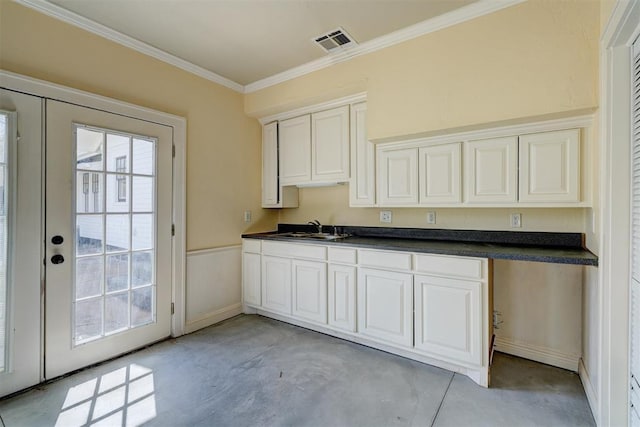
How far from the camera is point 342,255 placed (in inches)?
106

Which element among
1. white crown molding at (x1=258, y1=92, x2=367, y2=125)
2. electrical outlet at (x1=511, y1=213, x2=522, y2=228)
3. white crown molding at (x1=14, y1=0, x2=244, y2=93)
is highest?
white crown molding at (x1=14, y1=0, x2=244, y2=93)

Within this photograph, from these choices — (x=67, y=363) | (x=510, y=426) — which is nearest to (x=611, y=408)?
(x=510, y=426)

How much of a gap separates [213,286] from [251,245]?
59cm

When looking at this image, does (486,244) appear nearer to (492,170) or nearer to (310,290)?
(492,170)

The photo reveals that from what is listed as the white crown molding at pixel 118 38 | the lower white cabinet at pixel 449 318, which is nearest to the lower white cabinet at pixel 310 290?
the lower white cabinet at pixel 449 318

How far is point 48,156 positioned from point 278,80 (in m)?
2.10

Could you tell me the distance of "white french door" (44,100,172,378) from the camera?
2.13 metres

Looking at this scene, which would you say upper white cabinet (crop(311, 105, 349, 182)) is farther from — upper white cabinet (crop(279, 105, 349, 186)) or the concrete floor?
the concrete floor

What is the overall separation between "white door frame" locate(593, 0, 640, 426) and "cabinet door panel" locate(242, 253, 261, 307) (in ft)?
9.22

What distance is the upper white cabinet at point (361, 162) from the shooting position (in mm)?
2828

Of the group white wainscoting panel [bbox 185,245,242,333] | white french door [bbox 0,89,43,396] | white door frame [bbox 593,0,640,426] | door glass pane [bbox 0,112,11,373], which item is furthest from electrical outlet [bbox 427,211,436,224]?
door glass pane [bbox 0,112,11,373]

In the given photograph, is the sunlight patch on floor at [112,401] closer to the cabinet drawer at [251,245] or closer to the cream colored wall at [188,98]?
the cream colored wall at [188,98]

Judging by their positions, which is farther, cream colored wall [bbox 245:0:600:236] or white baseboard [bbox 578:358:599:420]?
cream colored wall [bbox 245:0:600:236]

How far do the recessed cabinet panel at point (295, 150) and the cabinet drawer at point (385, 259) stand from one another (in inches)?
45.5
